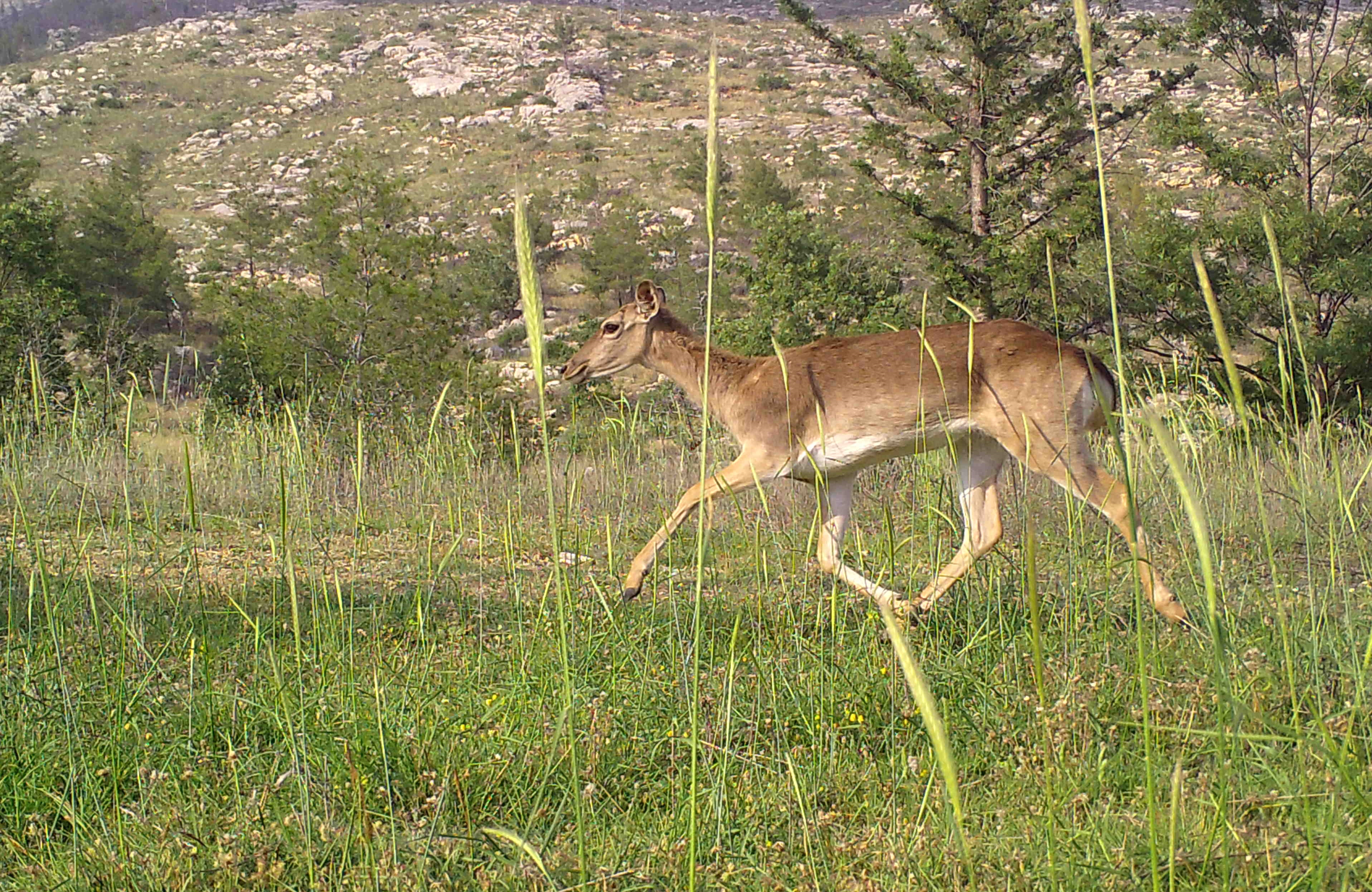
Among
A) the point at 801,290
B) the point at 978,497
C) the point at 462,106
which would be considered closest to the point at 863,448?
the point at 978,497

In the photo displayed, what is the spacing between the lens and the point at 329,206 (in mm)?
23000

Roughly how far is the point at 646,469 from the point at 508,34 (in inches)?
3451

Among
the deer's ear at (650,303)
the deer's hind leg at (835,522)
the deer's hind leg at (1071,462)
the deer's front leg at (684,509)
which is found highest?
the deer's ear at (650,303)

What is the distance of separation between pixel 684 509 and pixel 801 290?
1525 centimetres

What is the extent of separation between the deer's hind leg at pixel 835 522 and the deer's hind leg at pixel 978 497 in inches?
15.2

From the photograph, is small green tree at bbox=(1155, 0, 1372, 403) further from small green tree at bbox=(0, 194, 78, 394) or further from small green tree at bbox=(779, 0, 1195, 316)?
small green tree at bbox=(0, 194, 78, 394)

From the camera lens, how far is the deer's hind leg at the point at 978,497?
557 cm

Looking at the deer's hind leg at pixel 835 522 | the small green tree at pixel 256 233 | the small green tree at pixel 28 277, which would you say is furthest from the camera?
the small green tree at pixel 256 233

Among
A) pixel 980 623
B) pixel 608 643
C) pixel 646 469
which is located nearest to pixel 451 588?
pixel 608 643

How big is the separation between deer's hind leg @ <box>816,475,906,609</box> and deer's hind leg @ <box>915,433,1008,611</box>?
1.27 feet

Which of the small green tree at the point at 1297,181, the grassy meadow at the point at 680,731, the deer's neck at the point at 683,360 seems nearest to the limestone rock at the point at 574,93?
the small green tree at the point at 1297,181

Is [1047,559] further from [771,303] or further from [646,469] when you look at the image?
[771,303]

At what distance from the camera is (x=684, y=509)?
6297mm

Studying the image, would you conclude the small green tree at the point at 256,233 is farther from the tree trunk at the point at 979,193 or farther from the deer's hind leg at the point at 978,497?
the deer's hind leg at the point at 978,497
